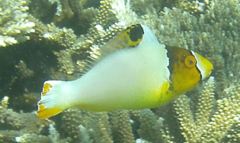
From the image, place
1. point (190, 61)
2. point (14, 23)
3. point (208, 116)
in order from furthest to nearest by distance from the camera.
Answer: point (14, 23) < point (208, 116) < point (190, 61)

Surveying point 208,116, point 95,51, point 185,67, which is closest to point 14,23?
point 95,51

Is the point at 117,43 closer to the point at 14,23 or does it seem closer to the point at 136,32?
the point at 136,32

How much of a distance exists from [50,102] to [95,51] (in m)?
0.58

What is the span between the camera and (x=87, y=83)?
149 cm

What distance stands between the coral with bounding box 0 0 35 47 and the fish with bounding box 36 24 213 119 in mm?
1438

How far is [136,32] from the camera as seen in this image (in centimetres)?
151

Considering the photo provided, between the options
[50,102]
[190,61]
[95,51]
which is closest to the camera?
[50,102]

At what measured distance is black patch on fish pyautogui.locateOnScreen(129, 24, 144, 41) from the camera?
1492mm

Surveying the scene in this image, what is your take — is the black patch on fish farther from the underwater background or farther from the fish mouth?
the underwater background

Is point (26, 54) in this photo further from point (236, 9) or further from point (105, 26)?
point (236, 9)

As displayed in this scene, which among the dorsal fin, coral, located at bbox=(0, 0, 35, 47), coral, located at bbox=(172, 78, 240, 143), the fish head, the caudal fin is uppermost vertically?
coral, located at bbox=(0, 0, 35, 47)

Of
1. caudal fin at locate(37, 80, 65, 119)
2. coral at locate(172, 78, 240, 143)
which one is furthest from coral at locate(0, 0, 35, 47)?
caudal fin at locate(37, 80, 65, 119)

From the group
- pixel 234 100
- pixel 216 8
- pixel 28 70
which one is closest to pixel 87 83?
pixel 234 100

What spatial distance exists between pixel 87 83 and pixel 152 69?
0.28 meters
